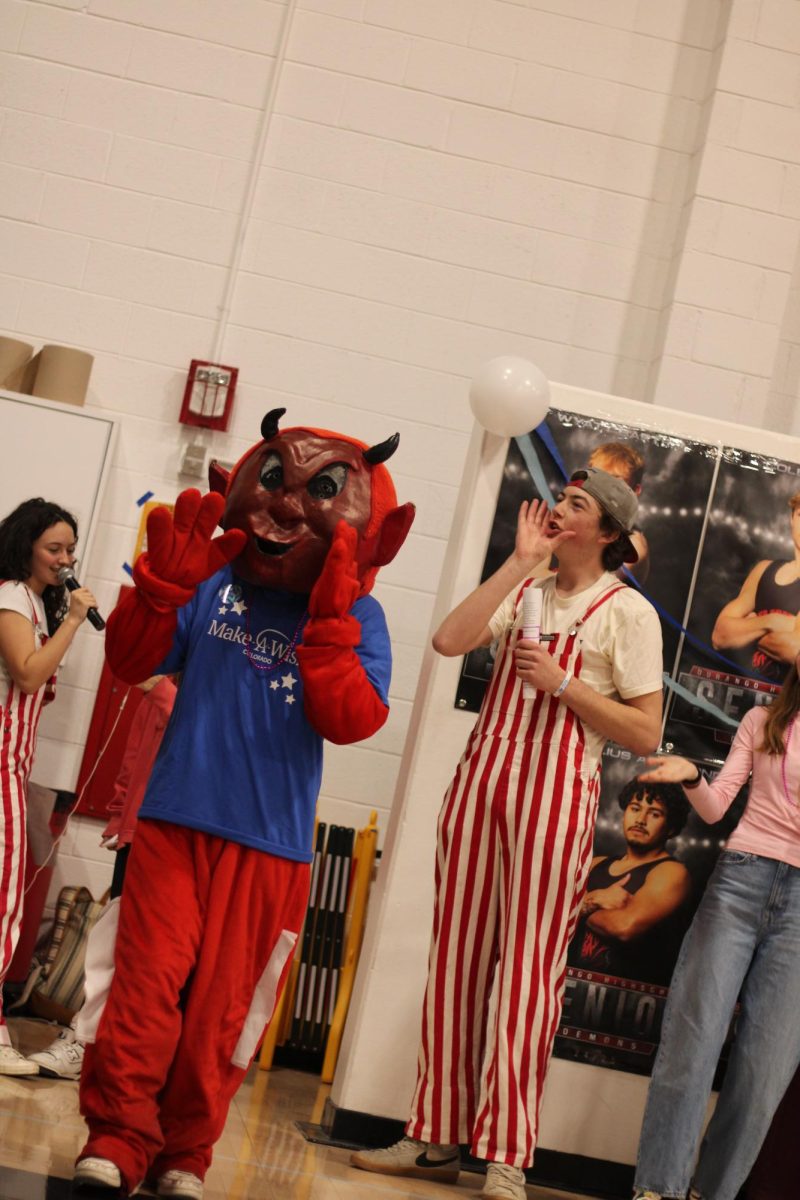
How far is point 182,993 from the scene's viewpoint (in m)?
2.37

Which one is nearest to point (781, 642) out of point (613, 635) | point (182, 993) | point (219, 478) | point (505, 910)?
point (613, 635)

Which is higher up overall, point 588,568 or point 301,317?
point 301,317

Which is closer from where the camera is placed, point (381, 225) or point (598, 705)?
point (598, 705)

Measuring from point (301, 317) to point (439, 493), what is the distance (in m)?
0.82

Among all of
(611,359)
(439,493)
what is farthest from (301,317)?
(611,359)

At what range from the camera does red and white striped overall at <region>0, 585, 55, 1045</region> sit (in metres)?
3.39

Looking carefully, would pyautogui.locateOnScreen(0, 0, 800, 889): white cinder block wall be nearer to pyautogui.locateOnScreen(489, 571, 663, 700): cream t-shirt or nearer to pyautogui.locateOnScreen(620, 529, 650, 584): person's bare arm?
pyautogui.locateOnScreen(620, 529, 650, 584): person's bare arm

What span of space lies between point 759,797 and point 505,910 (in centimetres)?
72

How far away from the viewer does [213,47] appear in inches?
197

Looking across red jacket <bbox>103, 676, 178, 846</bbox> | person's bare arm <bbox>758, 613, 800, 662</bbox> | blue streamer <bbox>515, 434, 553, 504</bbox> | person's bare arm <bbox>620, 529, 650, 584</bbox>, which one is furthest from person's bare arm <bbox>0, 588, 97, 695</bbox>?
person's bare arm <bbox>758, 613, 800, 662</bbox>

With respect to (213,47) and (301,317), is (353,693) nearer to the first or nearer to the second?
(301,317)

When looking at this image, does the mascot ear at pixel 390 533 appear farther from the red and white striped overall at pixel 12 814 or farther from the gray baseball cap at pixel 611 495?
the red and white striped overall at pixel 12 814

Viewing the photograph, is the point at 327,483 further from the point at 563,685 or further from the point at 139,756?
the point at 139,756

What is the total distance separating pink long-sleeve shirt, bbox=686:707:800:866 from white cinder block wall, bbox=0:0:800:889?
1.74 m
